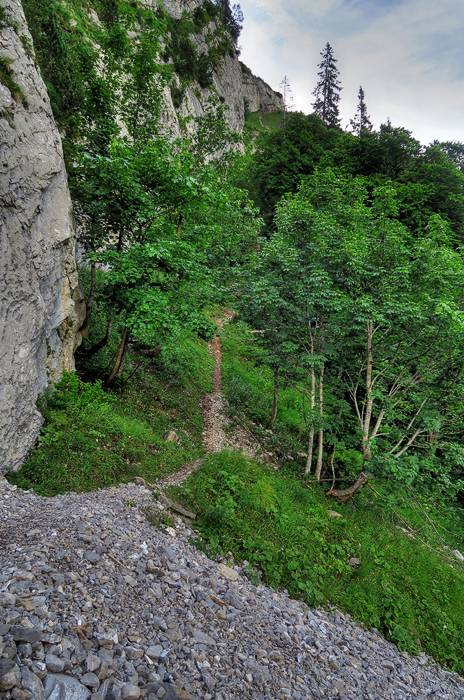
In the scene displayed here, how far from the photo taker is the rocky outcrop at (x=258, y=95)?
307 feet

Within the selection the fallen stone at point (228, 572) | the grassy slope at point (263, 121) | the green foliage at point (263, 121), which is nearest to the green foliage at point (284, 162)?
the fallen stone at point (228, 572)

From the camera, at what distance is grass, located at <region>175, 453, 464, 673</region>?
26.7ft

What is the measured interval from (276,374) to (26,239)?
10.1 m

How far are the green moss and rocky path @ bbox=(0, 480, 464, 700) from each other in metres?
8.22

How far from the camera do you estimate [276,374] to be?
14.8 meters

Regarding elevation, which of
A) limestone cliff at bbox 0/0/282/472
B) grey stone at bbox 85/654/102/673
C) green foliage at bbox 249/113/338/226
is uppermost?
green foliage at bbox 249/113/338/226

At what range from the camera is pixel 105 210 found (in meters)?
11.0

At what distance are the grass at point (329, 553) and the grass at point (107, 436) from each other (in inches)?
57.1

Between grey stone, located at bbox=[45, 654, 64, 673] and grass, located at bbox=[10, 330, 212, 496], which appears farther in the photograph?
grass, located at bbox=[10, 330, 212, 496]

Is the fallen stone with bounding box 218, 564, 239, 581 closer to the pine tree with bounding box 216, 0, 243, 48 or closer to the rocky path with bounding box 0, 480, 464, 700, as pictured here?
the rocky path with bounding box 0, 480, 464, 700

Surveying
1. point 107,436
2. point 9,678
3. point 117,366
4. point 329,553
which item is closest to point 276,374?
point 117,366

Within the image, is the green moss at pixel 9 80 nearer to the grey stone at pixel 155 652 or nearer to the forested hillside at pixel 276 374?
the forested hillside at pixel 276 374

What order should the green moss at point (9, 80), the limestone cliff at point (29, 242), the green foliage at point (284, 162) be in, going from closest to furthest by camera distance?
the limestone cliff at point (29, 242) < the green moss at point (9, 80) < the green foliage at point (284, 162)

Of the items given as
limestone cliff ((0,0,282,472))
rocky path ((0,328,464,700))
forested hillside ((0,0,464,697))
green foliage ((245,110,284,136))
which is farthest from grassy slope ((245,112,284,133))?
rocky path ((0,328,464,700))
